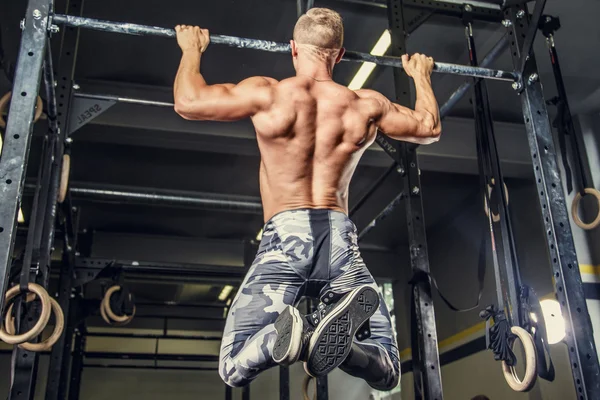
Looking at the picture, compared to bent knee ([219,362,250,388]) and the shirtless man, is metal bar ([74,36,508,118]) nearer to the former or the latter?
the shirtless man

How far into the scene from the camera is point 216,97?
2.23 m

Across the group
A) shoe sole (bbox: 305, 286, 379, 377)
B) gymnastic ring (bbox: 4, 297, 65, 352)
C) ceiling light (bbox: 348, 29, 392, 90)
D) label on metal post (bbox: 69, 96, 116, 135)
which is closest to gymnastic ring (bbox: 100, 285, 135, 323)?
label on metal post (bbox: 69, 96, 116, 135)

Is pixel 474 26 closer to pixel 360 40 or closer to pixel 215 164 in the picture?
pixel 360 40

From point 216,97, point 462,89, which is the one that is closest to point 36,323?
point 216,97

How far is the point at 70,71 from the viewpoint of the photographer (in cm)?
345

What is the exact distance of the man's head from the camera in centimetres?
240

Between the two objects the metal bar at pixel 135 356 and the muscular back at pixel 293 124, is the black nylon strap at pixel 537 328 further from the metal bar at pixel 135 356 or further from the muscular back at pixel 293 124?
the metal bar at pixel 135 356

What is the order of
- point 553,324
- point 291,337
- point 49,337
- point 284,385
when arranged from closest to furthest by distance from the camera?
point 291,337
point 49,337
point 284,385
point 553,324

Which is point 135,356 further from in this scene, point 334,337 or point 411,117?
point 334,337

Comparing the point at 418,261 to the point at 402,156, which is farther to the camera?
the point at 402,156

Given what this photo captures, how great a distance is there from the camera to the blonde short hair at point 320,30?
2402mm

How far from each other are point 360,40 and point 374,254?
16.5 ft

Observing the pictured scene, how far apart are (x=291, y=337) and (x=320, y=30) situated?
4.07 feet

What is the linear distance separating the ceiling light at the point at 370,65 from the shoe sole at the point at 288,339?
3550mm
